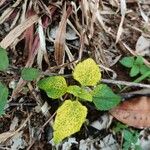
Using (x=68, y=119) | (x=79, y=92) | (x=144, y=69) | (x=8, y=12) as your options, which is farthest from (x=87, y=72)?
(x=8, y=12)

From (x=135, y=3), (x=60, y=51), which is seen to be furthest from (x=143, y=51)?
(x=60, y=51)

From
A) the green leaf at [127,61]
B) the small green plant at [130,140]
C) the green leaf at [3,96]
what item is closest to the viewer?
the green leaf at [3,96]

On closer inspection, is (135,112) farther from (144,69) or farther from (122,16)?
(122,16)

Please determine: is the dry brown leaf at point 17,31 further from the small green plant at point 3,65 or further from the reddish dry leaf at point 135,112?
the reddish dry leaf at point 135,112

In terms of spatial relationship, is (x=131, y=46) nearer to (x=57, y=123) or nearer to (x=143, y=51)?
(x=143, y=51)

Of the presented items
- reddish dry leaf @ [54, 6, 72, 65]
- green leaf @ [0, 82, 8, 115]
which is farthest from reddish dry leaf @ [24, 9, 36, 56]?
green leaf @ [0, 82, 8, 115]

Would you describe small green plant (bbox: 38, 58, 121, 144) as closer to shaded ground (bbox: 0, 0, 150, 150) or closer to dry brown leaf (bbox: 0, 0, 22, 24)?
shaded ground (bbox: 0, 0, 150, 150)

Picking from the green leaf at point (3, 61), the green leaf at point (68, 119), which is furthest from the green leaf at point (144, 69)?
the green leaf at point (3, 61)
